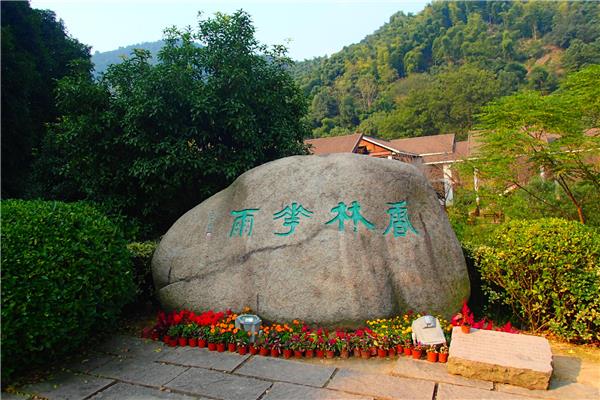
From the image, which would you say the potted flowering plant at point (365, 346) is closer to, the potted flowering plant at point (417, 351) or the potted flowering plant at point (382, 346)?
the potted flowering plant at point (382, 346)

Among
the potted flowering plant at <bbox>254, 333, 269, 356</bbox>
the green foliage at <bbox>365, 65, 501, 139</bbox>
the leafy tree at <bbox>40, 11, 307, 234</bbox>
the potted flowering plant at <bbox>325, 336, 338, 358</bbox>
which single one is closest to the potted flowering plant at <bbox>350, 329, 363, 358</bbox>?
the potted flowering plant at <bbox>325, 336, 338, 358</bbox>

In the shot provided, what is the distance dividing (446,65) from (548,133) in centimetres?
6035

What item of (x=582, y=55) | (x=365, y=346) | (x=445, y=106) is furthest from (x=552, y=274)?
(x=582, y=55)

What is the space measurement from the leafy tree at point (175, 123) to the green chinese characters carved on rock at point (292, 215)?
1.90m

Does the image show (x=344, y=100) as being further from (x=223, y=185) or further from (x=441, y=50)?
(x=223, y=185)

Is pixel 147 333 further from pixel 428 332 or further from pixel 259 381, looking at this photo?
pixel 428 332

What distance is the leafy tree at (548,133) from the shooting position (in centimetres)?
637

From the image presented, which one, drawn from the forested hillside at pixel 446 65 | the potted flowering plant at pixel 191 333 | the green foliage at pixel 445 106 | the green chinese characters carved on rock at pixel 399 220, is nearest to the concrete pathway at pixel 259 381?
the potted flowering plant at pixel 191 333

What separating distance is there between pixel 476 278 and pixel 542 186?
436 centimetres

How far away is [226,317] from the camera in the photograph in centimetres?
475

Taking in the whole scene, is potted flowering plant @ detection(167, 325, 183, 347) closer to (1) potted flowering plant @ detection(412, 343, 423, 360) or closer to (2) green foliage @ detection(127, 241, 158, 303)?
(2) green foliage @ detection(127, 241, 158, 303)

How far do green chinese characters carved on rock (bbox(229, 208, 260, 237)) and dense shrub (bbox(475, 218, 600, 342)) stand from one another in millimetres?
2774

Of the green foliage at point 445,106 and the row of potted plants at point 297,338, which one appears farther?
the green foliage at point 445,106

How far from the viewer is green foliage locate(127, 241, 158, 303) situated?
5.62 meters
